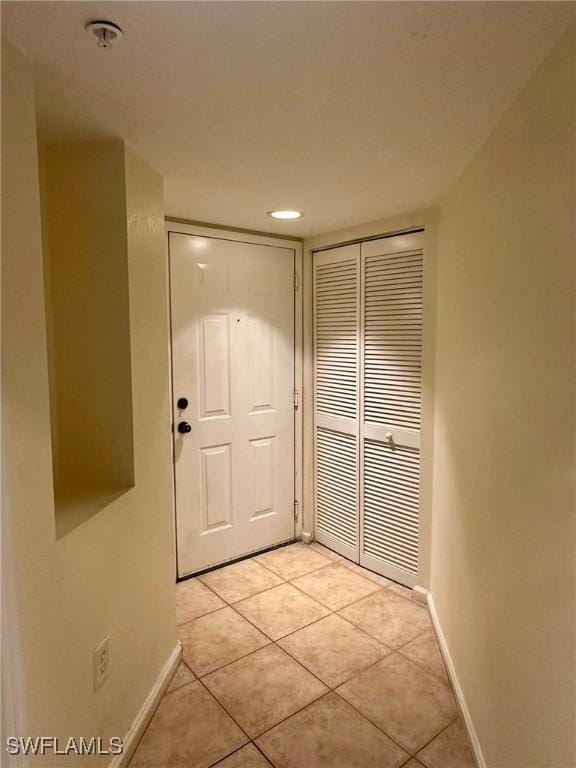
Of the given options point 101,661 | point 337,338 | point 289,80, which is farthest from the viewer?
point 337,338

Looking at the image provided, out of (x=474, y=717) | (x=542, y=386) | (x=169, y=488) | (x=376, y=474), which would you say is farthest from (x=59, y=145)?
(x=474, y=717)

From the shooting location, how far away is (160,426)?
1920 millimetres

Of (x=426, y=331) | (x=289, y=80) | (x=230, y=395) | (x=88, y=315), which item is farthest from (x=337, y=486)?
(x=289, y=80)

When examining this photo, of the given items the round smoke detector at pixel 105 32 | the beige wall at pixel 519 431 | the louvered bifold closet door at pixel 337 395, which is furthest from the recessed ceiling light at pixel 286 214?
the round smoke detector at pixel 105 32

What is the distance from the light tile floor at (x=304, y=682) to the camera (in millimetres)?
1661

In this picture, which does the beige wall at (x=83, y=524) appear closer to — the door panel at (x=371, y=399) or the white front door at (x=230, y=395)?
the white front door at (x=230, y=395)

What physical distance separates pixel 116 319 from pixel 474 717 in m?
1.88

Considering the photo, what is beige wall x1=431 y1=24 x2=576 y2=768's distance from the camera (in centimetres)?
102

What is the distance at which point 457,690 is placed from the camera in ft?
6.11

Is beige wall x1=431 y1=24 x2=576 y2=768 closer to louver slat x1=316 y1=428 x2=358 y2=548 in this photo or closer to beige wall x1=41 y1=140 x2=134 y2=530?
louver slat x1=316 y1=428 x2=358 y2=548

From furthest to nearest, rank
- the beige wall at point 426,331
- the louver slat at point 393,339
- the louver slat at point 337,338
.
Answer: the louver slat at point 337,338
the louver slat at point 393,339
the beige wall at point 426,331

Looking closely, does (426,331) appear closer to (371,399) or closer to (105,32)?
(371,399)

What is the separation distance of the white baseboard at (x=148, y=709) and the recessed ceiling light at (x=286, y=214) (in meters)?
2.16

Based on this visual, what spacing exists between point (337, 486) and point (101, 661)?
6.18 ft
